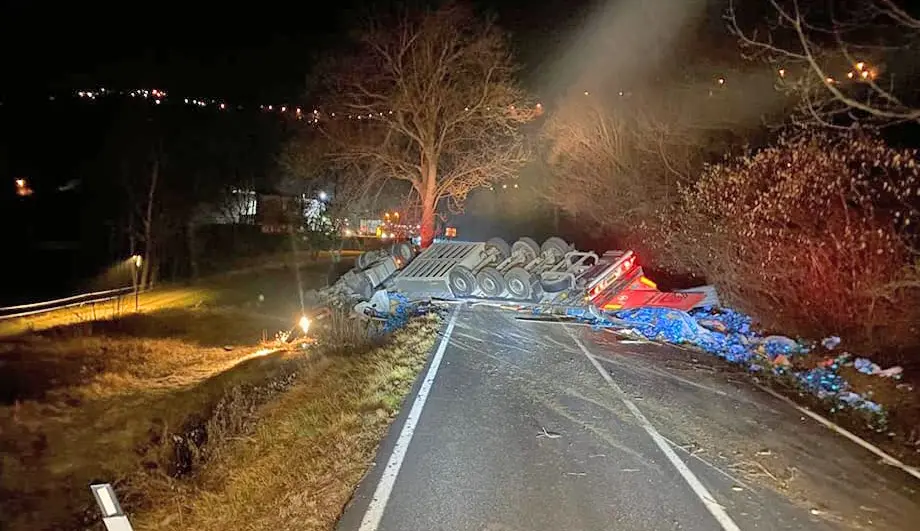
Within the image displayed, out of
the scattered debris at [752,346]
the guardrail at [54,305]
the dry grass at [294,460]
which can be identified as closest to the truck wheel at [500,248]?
the scattered debris at [752,346]

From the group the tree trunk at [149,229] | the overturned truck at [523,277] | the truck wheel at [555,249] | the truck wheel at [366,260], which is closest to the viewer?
the overturned truck at [523,277]

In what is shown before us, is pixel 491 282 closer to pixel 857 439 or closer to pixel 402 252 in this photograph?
pixel 402 252

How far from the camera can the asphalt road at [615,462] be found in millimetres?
5270

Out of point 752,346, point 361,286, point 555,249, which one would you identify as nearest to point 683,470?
point 752,346

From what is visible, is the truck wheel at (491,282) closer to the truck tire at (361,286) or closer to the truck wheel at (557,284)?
the truck wheel at (557,284)

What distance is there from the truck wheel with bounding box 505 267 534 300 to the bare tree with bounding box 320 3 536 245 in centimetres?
1013

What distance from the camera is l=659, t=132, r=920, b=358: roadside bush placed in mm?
10883

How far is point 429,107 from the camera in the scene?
84.1ft

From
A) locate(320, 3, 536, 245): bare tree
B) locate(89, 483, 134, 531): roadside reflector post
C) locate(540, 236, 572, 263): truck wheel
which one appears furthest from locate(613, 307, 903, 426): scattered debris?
locate(320, 3, 536, 245): bare tree

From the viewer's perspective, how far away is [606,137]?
84.3 ft

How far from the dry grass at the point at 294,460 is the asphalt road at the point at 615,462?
0.27 meters

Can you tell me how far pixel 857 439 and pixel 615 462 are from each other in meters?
2.98

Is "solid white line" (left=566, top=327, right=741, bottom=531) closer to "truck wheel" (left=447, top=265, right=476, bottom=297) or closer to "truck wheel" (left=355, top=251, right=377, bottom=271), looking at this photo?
"truck wheel" (left=447, top=265, right=476, bottom=297)

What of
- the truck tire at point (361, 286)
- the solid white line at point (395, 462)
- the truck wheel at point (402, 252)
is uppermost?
the truck wheel at point (402, 252)
